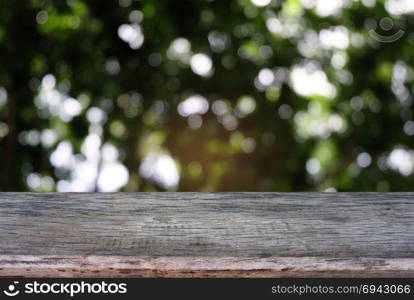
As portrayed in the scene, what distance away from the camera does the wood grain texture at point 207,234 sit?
0.80m

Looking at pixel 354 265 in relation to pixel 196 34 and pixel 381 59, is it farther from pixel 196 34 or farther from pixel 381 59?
pixel 381 59

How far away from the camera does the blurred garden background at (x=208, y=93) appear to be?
270 centimetres

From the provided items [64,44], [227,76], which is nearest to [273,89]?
[227,76]

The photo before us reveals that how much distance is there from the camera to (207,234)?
852 millimetres

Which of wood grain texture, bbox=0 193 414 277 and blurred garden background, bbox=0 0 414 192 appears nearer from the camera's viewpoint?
wood grain texture, bbox=0 193 414 277

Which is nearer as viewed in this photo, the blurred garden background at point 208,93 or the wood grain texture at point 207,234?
the wood grain texture at point 207,234

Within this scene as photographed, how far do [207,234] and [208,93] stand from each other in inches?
103

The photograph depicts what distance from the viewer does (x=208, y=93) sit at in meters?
3.42

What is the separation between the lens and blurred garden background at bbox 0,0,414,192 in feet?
8.84

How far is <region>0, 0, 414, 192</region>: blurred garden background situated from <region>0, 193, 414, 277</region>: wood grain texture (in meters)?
1.71

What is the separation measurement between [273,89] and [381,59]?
692mm

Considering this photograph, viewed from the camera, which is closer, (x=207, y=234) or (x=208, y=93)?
(x=207, y=234)

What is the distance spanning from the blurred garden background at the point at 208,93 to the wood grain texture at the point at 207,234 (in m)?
1.71

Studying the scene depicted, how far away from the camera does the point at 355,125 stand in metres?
3.53
